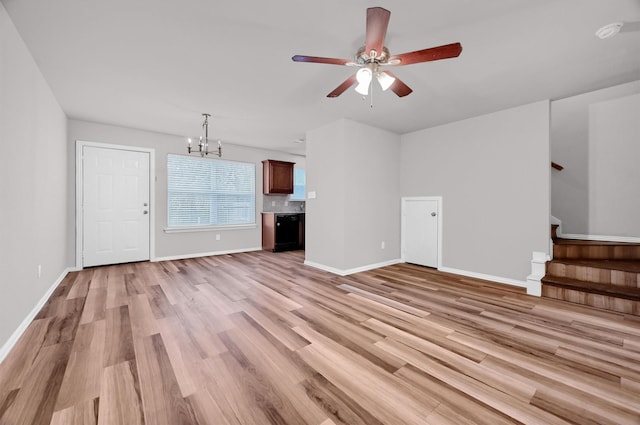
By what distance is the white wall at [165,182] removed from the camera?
14.0 feet

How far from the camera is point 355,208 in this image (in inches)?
161

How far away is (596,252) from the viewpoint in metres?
3.26

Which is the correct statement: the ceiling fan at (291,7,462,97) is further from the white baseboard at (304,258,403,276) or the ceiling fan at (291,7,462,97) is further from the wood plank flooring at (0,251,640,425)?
the white baseboard at (304,258,403,276)

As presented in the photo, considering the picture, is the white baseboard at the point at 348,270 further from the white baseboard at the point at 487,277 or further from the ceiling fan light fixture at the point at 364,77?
the ceiling fan light fixture at the point at 364,77

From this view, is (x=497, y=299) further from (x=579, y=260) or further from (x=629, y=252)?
(x=629, y=252)

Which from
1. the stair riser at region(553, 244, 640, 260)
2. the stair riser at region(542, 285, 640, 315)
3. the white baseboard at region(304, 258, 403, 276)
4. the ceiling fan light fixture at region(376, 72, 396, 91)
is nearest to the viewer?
the ceiling fan light fixture at region(376, 72, 396, 91)

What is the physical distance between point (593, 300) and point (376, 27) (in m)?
3.45

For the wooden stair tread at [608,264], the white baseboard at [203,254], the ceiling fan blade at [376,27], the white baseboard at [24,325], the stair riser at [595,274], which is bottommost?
the white baseboard at [24,325]

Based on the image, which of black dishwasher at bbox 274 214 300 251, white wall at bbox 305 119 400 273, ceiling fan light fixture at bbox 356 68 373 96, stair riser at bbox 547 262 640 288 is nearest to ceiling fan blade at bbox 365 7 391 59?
ceiling fan light fixture at bbox 356 68 373 96

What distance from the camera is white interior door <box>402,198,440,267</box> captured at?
433 cm

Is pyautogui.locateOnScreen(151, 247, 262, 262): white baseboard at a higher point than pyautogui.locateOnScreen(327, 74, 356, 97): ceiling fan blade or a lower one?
lower

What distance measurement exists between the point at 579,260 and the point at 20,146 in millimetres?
6019

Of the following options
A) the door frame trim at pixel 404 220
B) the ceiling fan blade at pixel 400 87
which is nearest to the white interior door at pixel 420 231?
the door frame trim at pixel 404 220

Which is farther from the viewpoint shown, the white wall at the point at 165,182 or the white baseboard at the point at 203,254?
the white baseboard at the point at 203,254
